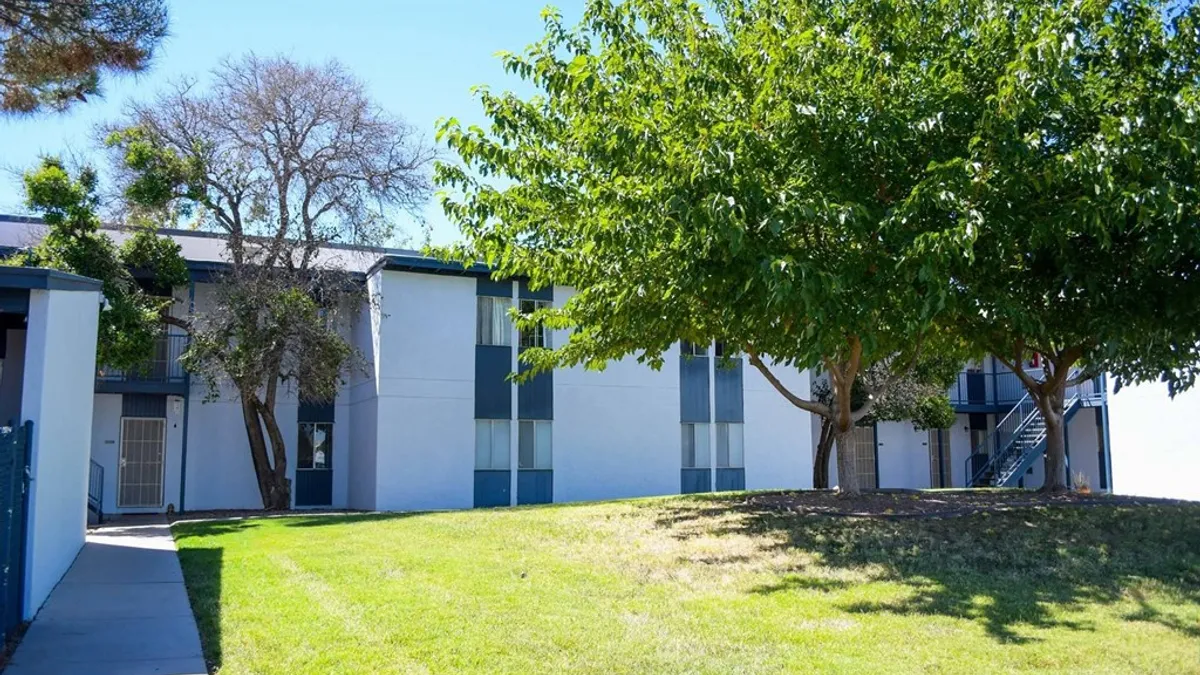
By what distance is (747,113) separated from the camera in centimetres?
1139

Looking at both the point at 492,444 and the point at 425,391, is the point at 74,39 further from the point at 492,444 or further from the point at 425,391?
the point at 492,444

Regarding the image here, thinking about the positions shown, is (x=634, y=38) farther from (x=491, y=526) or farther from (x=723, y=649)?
(x=723, y=649)

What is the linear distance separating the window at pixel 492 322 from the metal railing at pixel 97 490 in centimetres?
896

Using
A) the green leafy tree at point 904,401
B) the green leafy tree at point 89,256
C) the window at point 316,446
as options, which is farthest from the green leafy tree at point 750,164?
the window at point 316,446

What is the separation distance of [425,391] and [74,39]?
47.8 feet

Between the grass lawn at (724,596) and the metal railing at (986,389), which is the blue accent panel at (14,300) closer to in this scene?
the grass lawn at (724,596)

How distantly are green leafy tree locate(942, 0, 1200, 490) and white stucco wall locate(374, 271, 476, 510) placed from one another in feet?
44.5

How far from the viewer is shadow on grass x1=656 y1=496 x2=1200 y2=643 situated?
855 cm

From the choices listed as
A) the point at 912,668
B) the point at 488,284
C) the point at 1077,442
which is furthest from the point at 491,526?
the point at 1077,442

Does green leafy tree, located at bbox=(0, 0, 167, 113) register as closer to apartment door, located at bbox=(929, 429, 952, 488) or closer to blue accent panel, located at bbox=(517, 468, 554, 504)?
blue accent panel, located at bbox=(517, 468, 554, 504)

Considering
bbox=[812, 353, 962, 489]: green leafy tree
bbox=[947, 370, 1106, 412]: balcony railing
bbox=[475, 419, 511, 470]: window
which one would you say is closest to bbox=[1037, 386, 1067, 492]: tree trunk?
bbox=[812, 353, 962, 489]: green leafy tree

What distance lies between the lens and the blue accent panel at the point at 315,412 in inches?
988

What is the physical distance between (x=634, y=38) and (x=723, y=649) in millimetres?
8398

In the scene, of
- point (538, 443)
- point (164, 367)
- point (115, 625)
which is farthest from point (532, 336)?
point (115, 625)
